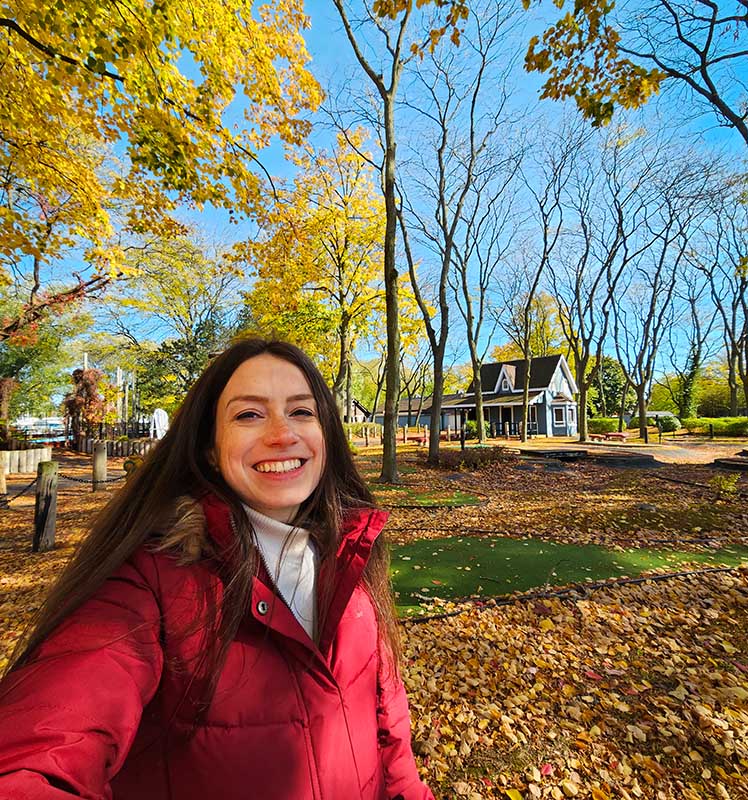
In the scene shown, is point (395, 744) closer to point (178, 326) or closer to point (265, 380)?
point (265, 380)

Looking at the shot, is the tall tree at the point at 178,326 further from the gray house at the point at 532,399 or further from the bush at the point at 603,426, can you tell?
the bush at the point at 603,426

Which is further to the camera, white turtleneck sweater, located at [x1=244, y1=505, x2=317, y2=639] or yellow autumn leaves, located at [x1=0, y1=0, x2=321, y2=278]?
yellow autumn leaves, located at [x1=0, y1=0, x2=321, y2=278]

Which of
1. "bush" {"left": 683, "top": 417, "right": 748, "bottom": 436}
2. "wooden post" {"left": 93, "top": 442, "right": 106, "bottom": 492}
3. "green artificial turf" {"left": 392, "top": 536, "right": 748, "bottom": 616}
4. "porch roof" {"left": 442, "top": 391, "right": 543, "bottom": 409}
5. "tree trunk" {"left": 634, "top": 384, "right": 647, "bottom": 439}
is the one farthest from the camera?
"porch roof" {"left": 442, "top": 391, "right": 543, "bottom": 409}

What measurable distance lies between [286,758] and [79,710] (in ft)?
1.77

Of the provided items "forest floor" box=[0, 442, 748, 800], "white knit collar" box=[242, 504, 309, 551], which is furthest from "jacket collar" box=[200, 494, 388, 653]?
"forest floor" box=[0, 442, 748, 800]

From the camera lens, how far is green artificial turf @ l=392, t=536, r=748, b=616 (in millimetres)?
4832

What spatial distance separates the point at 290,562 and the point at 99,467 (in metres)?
11.8

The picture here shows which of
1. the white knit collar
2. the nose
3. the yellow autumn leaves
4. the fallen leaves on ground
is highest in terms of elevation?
the yellow autumn leaves

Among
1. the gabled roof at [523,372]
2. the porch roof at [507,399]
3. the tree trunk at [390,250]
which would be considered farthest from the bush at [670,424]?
the tree trunk at [390,250]

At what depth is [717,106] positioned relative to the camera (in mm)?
7680

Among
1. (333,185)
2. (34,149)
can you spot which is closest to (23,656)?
(34,149)

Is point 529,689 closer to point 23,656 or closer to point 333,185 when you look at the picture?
point 23,656

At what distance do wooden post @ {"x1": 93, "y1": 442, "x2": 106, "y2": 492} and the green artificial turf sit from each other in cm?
869

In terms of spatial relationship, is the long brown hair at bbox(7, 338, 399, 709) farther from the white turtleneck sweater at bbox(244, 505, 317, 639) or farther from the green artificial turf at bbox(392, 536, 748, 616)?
the green artificial turf at bbox(392, 536, 748, 616)
